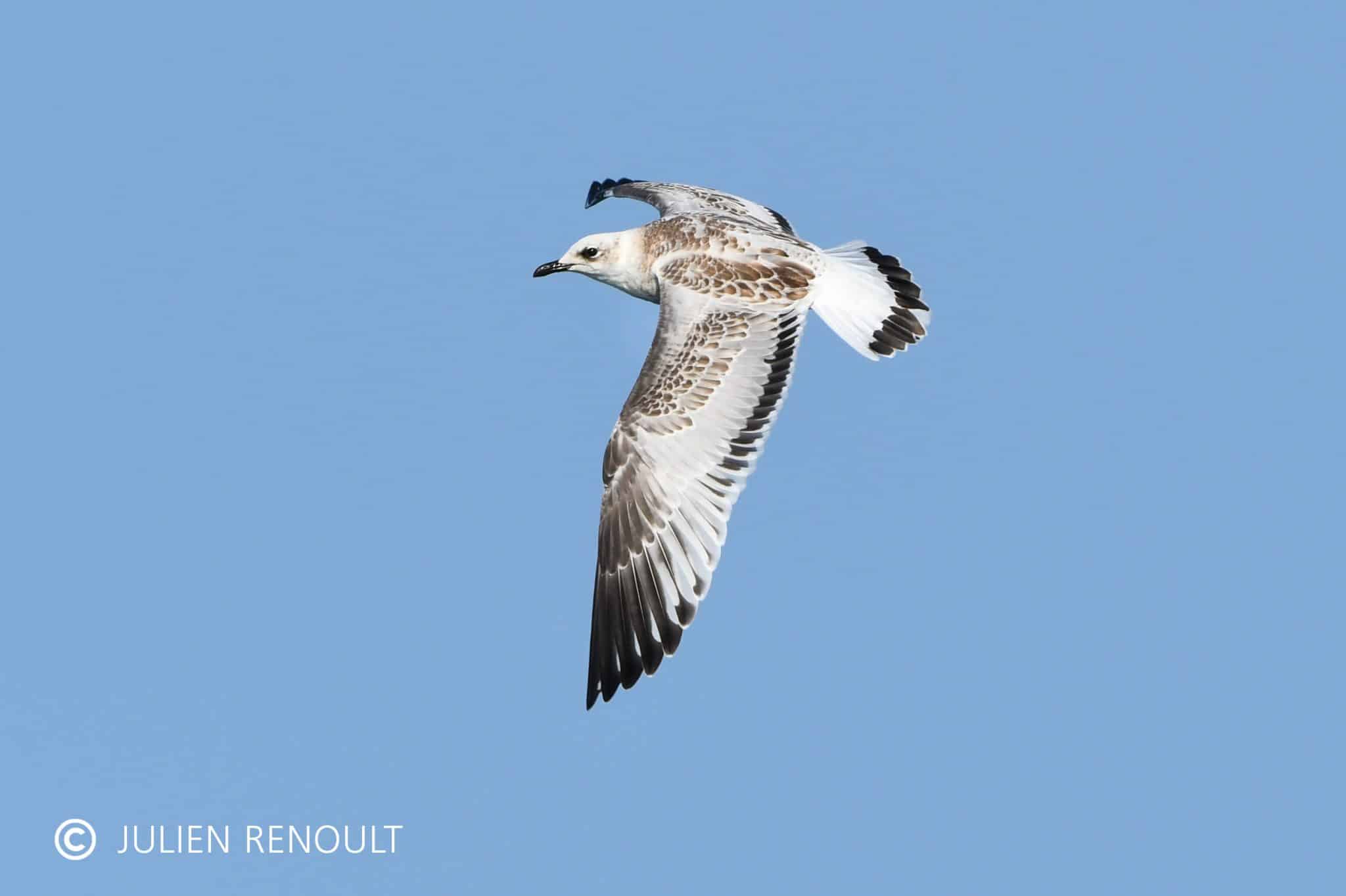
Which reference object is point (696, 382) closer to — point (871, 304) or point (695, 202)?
point (871, 304)

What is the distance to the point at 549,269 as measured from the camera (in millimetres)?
9234

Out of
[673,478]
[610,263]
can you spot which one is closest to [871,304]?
[610,263]

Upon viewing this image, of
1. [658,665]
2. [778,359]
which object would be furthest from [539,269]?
[658,665]

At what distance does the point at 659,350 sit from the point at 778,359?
545mm

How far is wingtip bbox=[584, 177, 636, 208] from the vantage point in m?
10.8

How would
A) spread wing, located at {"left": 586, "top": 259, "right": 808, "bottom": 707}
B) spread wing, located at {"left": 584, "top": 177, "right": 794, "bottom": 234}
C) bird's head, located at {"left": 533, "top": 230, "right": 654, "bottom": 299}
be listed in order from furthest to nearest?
spread wing, located at {"left": 584, "top": 177, "right": 794, "bottom": 234}
bird's head, located at {"left": 533, "top": 230, "right": 654, "bottom": 299}
spread wing, located at {"left": 586, "top": 259, "right": 808, "bottom": 707}

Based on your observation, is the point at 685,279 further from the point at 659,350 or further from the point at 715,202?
the point at 715,202

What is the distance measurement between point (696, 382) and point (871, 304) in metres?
1.20

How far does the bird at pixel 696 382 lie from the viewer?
750 centimetres

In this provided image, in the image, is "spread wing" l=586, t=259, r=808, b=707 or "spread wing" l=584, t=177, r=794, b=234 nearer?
"spread wing" l=586, t=259, r=808, b=707

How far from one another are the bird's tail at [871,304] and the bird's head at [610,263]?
93 centimetres

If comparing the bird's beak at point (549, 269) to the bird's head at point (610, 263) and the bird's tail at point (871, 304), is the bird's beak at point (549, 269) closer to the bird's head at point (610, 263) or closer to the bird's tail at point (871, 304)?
the bird's head at point (610, 263)

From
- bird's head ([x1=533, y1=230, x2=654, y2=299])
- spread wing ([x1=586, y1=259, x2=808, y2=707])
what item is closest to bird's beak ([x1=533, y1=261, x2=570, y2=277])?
bird's head ([x1=533, y1=230, x2=654, y2=299])

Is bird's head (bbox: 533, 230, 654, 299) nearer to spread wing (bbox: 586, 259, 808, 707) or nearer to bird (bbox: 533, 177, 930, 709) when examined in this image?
bird (bbox: 533, 177, 930, 709)
